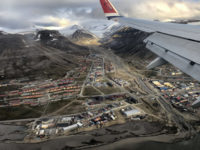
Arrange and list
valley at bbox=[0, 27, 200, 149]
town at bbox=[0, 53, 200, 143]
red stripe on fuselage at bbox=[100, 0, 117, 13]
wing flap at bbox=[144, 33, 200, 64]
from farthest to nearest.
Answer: town at bbox=[0, 53, 200, 143] → valley at bbox=[0, 27, 200, 149] → red stripe on fuselage at bbox=[100, 0, 117, 13] → wing flap at bbox=[144, 33, 200, 64]

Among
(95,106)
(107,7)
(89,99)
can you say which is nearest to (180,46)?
(107,7)

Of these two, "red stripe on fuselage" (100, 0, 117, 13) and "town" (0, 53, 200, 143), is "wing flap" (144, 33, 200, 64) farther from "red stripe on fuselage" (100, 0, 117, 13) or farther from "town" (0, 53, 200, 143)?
"town" (0, 53, 200, 143)

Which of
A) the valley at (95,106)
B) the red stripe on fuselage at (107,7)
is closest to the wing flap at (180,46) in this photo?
the red stripe on fuselage at (107,7)

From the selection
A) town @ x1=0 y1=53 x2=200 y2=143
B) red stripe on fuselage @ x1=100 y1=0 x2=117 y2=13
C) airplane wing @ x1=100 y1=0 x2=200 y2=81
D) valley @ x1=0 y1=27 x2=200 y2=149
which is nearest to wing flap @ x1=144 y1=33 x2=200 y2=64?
airplane wing @ x1=100 y1=0 x2=200 y2=81

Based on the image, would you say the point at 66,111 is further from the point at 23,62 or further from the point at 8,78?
the point at 23,62

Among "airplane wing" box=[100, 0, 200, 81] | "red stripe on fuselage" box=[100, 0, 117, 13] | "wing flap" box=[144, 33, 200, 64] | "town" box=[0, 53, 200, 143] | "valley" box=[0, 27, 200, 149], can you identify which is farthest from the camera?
"town" box=[0, 53, 200, 143]

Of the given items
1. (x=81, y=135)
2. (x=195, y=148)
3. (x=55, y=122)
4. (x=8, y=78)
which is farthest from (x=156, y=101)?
(x=8, y=78)

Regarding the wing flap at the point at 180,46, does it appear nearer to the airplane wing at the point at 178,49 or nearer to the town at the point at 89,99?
the airplane wing at the point at 178,49

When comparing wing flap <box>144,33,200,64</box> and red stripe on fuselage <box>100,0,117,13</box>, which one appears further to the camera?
red stripe on fuselage <box>100,0,117,13</box>

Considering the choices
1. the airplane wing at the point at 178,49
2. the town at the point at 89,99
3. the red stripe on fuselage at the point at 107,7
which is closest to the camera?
the airplane wing at the point at 178,49

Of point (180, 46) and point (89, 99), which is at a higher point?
point (180, 46)

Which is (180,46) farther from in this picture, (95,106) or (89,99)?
(89,99)
